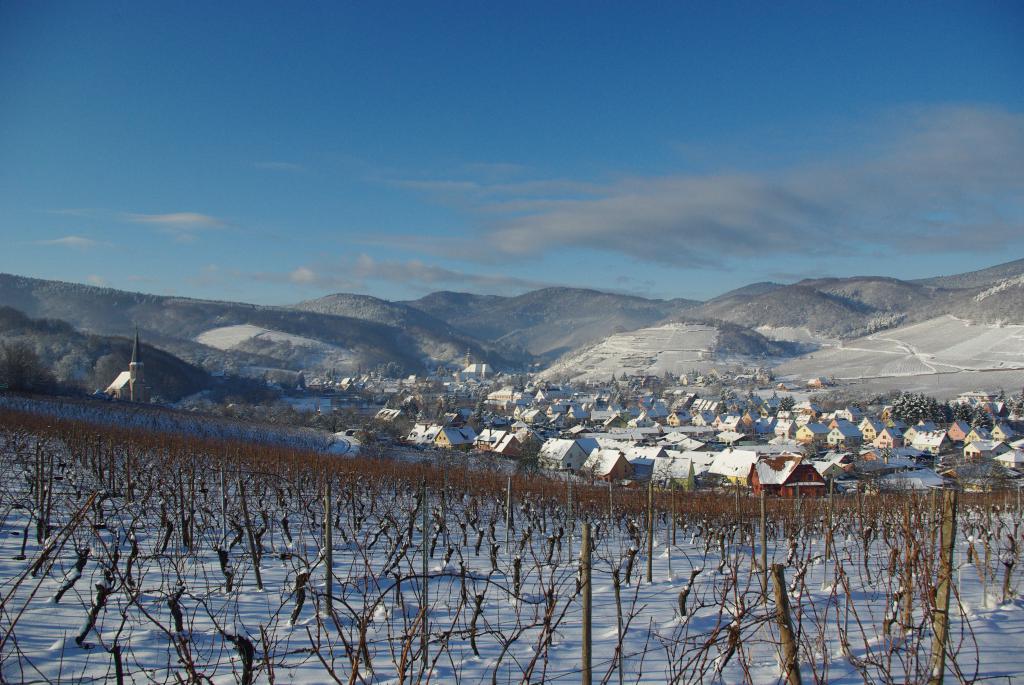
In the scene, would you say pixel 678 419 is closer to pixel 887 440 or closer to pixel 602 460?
pixel 887 440

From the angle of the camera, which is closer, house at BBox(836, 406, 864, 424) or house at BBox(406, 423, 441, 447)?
house at BBox(406, 423, 441, 447)

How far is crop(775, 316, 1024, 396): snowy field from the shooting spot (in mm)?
82750

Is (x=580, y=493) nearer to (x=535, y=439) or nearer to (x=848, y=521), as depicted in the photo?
(x=848, y=521)

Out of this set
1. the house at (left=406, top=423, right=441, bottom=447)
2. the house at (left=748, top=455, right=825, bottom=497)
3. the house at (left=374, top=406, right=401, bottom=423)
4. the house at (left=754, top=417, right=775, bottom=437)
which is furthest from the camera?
the house at (left=754, top=417, right=775, bottom=437)

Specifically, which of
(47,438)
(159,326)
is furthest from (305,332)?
(47,438)

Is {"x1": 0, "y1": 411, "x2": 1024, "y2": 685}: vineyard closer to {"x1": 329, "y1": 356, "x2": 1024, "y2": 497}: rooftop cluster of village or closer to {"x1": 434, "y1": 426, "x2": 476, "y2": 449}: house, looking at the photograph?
{"x1": 329, "y1": 356, "x2": 1024, "y2": 497}: rooftop cluster of village

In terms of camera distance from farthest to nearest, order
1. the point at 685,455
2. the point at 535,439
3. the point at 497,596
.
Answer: the point at 535,439
the point at 685,455
the point at 497,596

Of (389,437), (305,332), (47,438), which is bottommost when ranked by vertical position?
(389,437)

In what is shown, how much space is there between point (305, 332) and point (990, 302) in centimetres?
15594

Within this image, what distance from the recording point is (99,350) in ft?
246

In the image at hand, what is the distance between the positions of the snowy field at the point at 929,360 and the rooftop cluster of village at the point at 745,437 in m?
10.5

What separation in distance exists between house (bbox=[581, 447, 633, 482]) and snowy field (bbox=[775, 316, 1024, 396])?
57767 millimetres

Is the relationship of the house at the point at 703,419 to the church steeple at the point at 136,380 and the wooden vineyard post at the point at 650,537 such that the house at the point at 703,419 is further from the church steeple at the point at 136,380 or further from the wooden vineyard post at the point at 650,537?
the wooden vineyard post at the point at 650,537

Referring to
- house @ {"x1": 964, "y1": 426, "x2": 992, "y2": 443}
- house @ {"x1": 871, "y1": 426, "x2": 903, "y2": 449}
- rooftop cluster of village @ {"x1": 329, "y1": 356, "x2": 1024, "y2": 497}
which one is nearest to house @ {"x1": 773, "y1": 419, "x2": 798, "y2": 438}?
rooftop cluster of village @ {"x1": 329, "y1": 356, "x2": 1024, "y2": 497}
